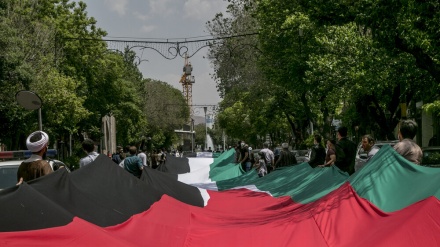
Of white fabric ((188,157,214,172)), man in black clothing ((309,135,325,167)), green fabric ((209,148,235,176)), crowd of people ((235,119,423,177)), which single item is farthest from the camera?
white fabric ((188,157,214,172))

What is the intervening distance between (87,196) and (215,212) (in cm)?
349

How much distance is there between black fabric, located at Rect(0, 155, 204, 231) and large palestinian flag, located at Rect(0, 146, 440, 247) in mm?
13

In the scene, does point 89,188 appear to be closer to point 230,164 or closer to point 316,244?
point 316,244

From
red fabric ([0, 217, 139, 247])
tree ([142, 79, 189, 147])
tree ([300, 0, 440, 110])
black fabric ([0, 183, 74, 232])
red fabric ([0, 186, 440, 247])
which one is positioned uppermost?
tree ([142, 79, 189, 147])

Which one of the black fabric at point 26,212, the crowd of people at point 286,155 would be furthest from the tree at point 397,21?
the black fabric at point 26,212

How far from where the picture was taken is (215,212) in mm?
12688

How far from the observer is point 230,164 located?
25.0 meters

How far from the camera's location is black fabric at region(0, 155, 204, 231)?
6640mm

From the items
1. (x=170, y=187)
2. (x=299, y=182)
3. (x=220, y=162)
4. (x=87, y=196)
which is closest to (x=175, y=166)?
(x=220, y=162)

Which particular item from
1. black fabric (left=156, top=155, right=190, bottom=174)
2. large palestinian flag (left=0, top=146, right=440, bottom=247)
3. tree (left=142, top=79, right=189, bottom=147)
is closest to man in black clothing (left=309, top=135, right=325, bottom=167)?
large palestinian flag (left=0, top=146, right=440, bottom=247)

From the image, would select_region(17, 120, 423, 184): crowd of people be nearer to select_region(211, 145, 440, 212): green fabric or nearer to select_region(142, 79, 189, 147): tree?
select_region(211, 145, 440, 212): green fabric

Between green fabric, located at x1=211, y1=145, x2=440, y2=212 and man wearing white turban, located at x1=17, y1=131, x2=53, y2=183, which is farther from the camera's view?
green fabric, located at x1=211, y1=145, x2=440, y2=212

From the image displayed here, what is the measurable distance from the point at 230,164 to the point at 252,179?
5137 mm

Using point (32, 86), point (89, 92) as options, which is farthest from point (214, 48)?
point (32, 86)
